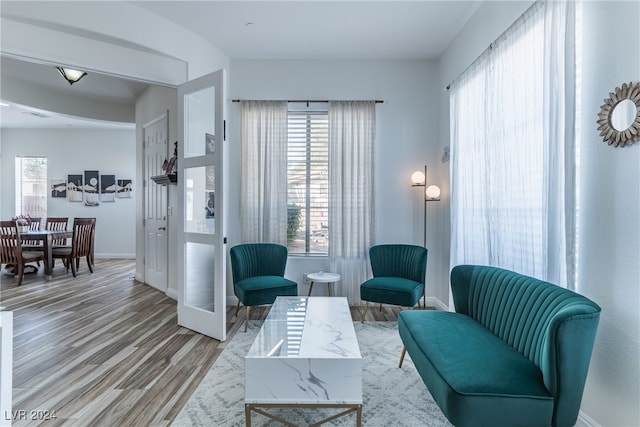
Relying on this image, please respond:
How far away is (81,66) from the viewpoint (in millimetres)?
3129

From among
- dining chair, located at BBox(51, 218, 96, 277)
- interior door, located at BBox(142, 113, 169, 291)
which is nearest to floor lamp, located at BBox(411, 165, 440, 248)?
interior door, located at BBox(142, 113, 169, 291)

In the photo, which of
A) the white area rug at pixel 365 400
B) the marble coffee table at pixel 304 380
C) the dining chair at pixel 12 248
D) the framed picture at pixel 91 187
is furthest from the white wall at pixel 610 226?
the framed picture at pixel 91 187

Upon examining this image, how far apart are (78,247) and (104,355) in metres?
4.15

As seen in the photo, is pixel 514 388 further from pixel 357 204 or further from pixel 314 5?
pixel 314 5

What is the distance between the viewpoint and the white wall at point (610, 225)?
5.35 ft

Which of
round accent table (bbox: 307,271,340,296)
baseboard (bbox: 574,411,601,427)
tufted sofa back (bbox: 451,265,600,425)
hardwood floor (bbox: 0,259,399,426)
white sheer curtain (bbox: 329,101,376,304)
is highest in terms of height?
white sheer curtain (bbox: 329,101,376,304)

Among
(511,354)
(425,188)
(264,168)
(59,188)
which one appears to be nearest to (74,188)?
(59,188)

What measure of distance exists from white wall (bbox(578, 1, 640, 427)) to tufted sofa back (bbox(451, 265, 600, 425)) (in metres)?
0.22

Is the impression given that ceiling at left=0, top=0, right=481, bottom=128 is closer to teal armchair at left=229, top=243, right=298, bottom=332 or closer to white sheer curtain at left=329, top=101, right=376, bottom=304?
white sheer curtain at left=329, top=101, right=376, bottom=304

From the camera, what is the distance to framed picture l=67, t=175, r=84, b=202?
7938mm

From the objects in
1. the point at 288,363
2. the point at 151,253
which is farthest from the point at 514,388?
the point at 151,253

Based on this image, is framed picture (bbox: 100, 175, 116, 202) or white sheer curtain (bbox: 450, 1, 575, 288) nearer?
white sheer curtain (bbox: 450, 1, 575, 288)

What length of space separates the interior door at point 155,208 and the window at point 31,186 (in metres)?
4.50

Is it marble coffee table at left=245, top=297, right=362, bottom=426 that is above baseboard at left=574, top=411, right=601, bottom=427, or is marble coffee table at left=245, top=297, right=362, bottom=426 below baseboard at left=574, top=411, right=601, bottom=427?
above
